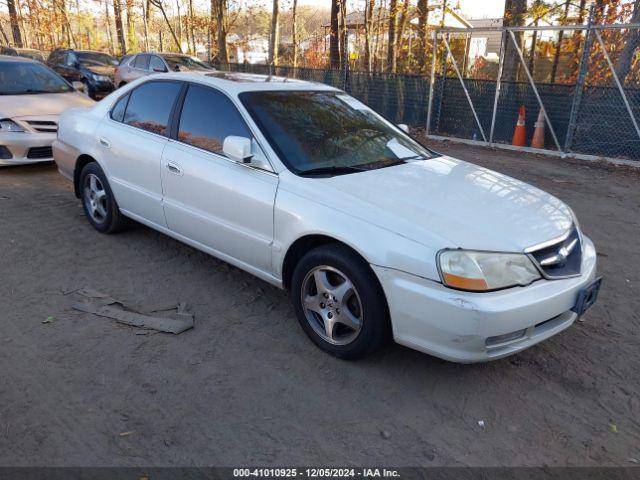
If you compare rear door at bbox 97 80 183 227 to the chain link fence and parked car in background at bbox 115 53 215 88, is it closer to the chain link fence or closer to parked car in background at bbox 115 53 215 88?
the chain link fence

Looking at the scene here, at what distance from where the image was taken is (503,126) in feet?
36.6

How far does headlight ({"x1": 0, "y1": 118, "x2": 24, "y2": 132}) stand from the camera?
704cm

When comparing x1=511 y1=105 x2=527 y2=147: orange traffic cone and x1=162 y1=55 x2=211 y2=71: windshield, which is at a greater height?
x1=162 y1=55 x2=211 y2=71: windshield

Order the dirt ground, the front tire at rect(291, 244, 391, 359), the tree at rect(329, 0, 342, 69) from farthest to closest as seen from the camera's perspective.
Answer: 1. the tree at rect(329, 0, 342, 69)
2. the front tire at rect(291, 244, 391, 359)
3. the dirt ground

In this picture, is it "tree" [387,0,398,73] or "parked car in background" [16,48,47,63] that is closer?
"tree" [387,0,398,73]

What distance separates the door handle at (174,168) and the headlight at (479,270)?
2.22 meters

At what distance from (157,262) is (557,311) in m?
3.24

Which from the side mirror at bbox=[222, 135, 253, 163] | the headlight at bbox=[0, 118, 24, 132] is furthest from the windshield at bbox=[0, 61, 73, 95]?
the side mirror at bbox=[222, 135, 253, 163]

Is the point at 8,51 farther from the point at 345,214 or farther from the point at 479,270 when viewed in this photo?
the point at 479,270

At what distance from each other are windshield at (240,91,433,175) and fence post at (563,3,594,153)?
21.7 ft

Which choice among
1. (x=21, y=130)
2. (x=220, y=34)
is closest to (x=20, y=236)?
(x=21, y=130)

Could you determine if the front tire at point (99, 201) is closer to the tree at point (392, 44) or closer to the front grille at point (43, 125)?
the front grille at point (43, 125)

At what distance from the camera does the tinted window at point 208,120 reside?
3.80 metres

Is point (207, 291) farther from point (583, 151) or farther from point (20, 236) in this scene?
point (583, 151)
